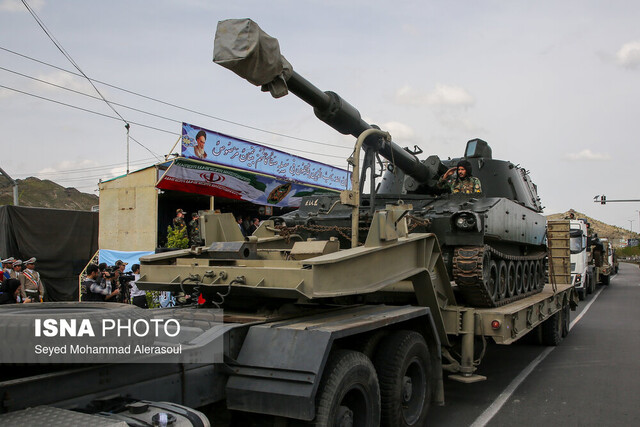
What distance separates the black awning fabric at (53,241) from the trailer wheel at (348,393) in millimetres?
11415

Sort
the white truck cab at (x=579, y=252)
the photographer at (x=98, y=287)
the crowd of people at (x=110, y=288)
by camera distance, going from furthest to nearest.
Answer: the white truck cab at (x=579, y=252) < the photographer at (x=98, y=287) < the crowd of people at (x=110, y=288)

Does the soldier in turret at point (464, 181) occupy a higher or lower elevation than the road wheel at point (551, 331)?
higher

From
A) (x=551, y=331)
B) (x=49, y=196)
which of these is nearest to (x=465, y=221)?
(x=551, y=331)

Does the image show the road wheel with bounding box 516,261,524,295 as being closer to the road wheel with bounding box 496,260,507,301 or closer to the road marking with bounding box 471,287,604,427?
the road wheel with bounding box 496,260,507,301

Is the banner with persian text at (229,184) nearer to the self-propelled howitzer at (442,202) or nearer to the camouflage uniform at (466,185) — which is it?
the self-propelled howitzer at (442,202)

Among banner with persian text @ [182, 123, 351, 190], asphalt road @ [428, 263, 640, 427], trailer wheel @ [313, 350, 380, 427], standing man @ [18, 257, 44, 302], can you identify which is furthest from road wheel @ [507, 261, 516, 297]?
standing man @ [18, 257, 44, 302]

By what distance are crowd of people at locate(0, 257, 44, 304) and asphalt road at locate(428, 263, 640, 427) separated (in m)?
6.90

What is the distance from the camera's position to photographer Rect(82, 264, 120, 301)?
9.40m

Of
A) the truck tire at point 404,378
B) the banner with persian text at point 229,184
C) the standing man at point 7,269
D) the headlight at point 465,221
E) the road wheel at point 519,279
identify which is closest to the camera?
the truck tire at point 404,378

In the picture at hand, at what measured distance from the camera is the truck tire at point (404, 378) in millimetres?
4660

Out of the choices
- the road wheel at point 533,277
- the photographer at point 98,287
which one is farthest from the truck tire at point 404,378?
the photographer at point 98,287

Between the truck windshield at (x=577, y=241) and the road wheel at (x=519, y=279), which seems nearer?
the road wheel at (x=519, y=279)

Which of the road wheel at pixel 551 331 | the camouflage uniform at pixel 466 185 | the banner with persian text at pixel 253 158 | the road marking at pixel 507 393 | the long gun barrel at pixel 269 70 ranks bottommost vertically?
the road marking at pixel 507 393

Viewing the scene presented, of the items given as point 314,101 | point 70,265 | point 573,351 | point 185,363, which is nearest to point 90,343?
point 185,363
